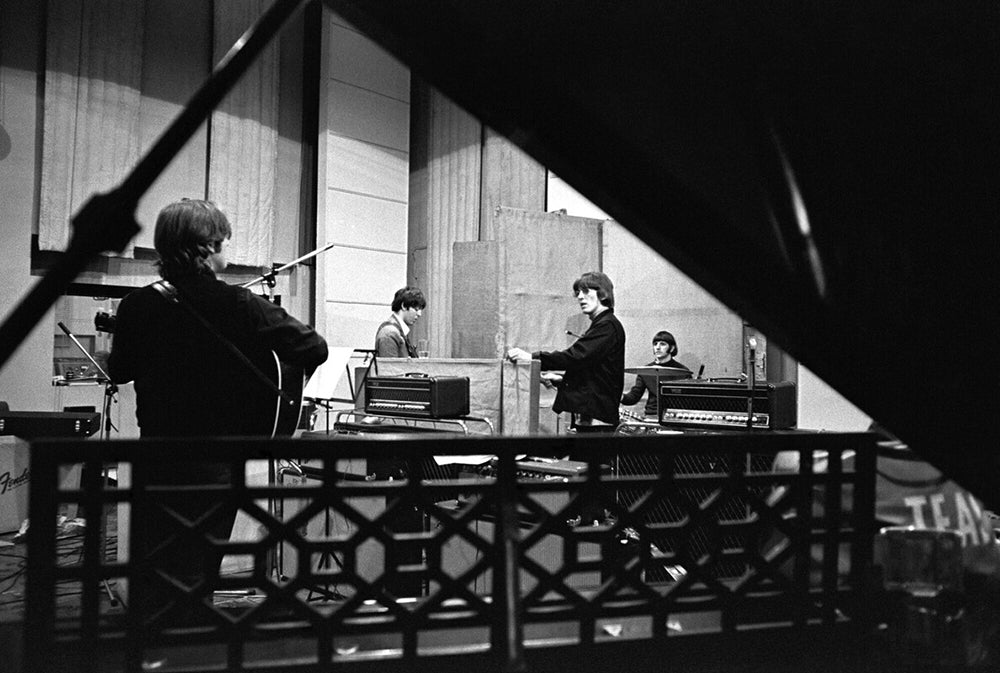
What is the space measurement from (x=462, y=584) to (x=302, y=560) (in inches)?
7.5

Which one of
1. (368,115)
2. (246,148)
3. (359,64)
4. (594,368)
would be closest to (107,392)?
(594,368)

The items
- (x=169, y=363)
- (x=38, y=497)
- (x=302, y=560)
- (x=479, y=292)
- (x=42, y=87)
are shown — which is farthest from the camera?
(x=479, y=292)

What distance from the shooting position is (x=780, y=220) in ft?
3.64

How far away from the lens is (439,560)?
0.95m

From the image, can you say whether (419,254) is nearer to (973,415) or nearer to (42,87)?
(42,87)

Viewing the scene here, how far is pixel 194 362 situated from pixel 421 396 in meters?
1.93

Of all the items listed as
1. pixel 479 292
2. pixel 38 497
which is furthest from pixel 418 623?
pixel 479 292

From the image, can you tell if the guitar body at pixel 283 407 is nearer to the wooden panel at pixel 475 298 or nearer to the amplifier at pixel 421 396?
the amplifier at pixel 421 396

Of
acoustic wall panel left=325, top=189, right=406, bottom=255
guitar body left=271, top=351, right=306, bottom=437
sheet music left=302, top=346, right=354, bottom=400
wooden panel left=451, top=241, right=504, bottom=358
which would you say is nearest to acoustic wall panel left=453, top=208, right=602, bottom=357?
wooden panel left=451, top=241, right=504, bottom=358

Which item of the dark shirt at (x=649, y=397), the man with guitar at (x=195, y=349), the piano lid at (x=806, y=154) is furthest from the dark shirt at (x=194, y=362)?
the dark shirt at (x=649, y=397)

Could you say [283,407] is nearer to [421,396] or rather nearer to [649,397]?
[421,396]

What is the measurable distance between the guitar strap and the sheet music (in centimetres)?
142

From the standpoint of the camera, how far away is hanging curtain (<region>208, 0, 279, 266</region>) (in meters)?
7.23

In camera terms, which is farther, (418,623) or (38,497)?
(418,623)
